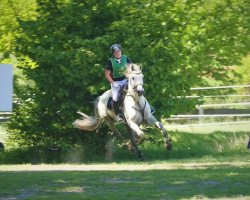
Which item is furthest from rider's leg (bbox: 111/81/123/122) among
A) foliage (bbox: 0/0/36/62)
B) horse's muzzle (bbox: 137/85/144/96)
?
foliage (bbox: 0/0/36/62)

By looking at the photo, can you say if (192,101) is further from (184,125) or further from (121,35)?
(184,125)

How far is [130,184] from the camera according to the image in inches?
577

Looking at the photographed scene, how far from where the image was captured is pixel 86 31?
25266 mm

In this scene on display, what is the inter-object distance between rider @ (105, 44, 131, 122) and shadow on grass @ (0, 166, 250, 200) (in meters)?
4.19

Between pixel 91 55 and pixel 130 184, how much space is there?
34.8 ft

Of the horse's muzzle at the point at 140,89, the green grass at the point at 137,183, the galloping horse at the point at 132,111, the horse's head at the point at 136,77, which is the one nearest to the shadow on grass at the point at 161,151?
the galloping horse at the point at 132,111

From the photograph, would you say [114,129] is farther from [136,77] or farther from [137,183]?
[137,183]

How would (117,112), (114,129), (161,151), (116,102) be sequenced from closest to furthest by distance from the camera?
(116,102), (117,112), (114,129), (161,151)

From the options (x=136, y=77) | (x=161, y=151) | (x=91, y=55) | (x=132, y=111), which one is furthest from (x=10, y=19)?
(x=136, y=77)

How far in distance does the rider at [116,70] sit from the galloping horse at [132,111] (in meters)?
0.36

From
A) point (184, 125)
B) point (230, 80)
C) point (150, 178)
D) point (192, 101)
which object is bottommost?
A: point (184, 125)

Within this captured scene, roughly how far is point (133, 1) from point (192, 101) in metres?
3.75

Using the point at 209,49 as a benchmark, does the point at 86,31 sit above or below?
above

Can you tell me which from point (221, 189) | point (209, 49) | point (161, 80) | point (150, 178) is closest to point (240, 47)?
point (209, 49)
